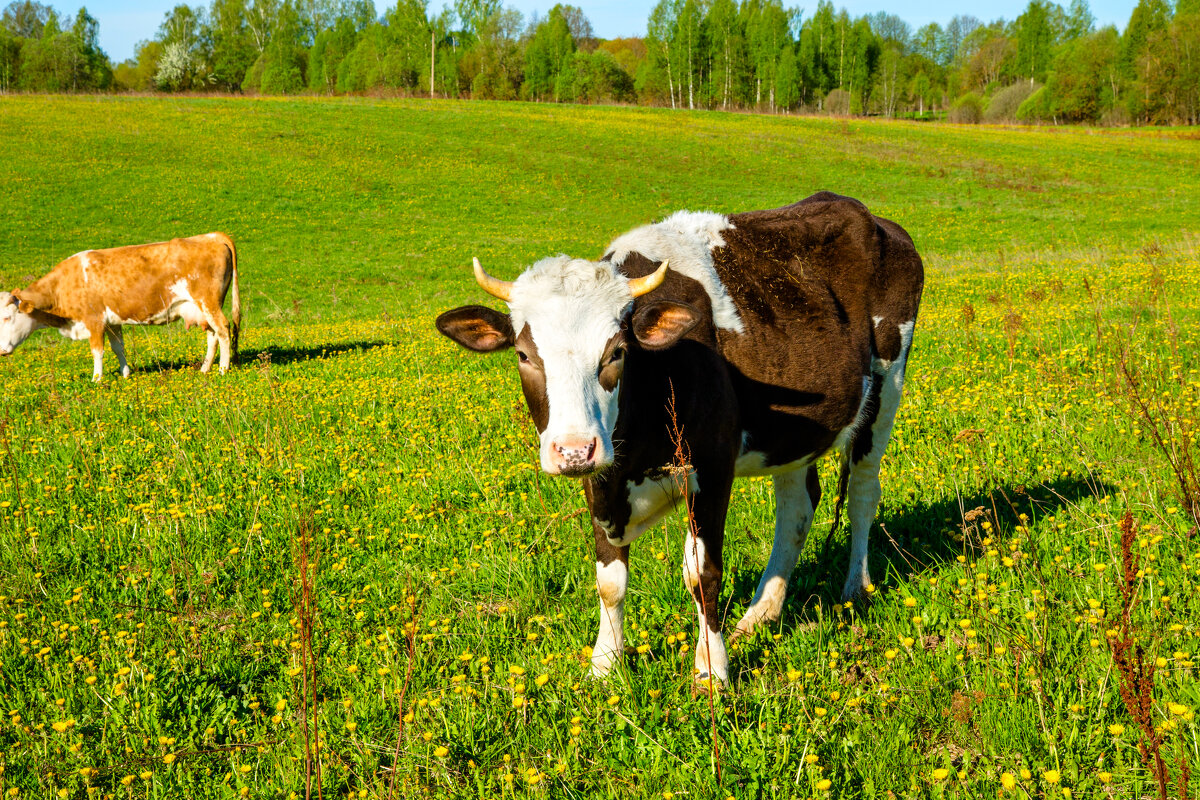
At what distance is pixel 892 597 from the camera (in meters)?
4.49

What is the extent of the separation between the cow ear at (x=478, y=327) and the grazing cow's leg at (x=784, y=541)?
6.41 feet

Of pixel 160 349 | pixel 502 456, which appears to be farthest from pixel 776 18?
pixel 502 456

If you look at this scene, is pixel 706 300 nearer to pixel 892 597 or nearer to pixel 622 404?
pixel 622 404

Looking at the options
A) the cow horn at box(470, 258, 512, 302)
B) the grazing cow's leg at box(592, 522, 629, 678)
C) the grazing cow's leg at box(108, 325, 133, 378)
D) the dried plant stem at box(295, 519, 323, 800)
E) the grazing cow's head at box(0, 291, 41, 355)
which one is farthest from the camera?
the grazing cow's head at box(0, 291, 41, 355)

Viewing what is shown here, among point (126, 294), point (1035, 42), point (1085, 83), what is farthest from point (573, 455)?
point (1035, 42)

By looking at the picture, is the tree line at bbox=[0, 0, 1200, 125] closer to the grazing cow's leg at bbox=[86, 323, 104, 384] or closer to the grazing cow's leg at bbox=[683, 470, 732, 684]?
the grazing cow's leg at bbox=[86, 323, 104, 384]

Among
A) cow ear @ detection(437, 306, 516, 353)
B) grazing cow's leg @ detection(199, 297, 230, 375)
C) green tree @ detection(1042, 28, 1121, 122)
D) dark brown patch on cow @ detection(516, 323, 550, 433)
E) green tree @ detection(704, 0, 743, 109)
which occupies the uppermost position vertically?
green tree @ detection(704, 0, 743, 109)

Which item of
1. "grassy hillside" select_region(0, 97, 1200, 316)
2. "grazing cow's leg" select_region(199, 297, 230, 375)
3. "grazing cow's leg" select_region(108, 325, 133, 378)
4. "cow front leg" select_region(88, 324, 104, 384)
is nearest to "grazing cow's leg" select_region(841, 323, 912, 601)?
"grazing cow's leg" select_region(199, 297, 230, 375)

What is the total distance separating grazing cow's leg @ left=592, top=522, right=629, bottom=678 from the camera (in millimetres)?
4184

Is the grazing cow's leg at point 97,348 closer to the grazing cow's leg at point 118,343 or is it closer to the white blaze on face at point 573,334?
the grazing cow's leg at point 118,343

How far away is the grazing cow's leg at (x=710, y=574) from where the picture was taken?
3961 millimetres

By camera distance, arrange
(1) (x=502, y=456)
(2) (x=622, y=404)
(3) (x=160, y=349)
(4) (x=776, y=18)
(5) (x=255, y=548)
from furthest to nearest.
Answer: (4) (x=776, y=18), (3) (x=160, y=349), (1) (x=502, y=456), (5) (x=255, y=548), (2) (x=622, y=404)

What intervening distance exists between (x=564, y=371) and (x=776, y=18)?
334ft

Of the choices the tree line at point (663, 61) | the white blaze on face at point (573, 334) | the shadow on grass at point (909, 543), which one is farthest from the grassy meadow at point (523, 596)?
the tree line at point (663, 61)
